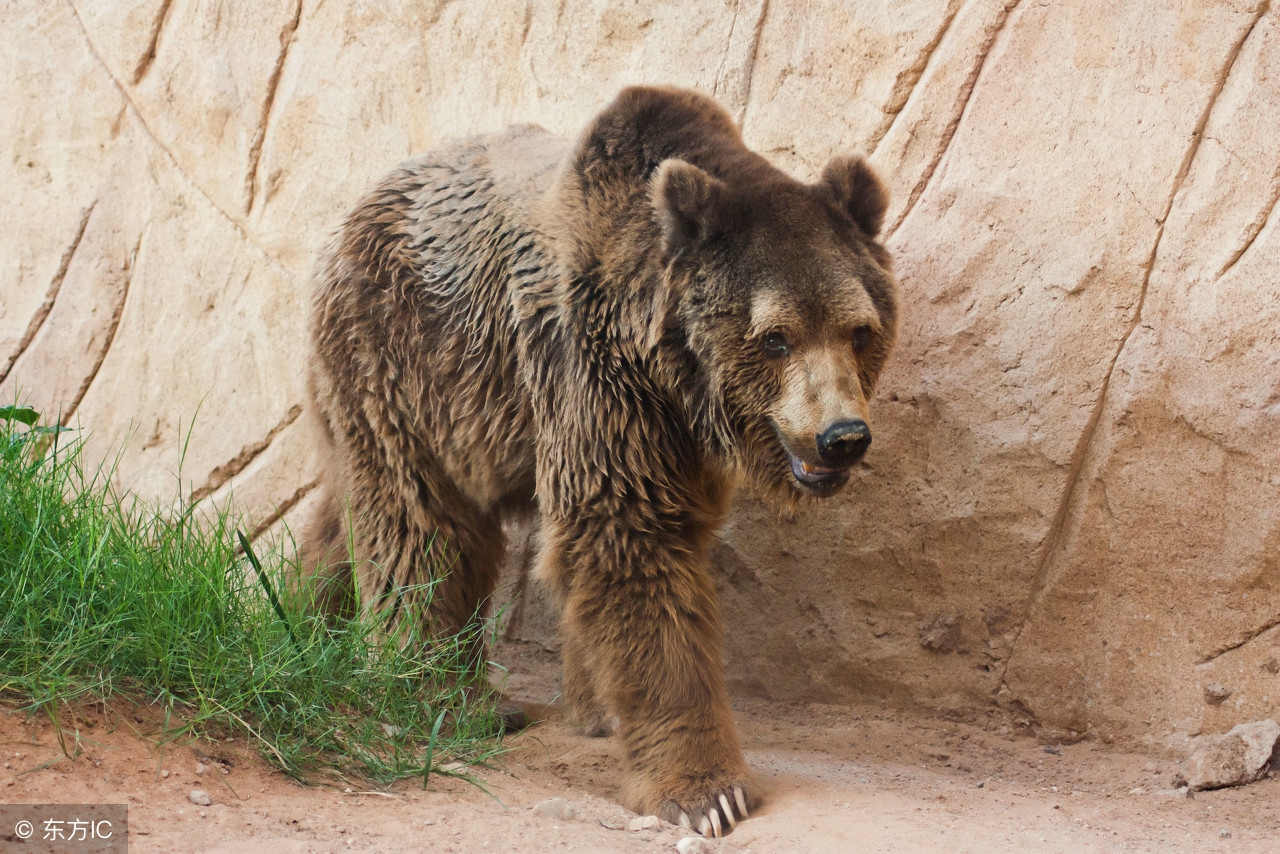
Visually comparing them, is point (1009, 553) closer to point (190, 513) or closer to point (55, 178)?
point (190, 513)

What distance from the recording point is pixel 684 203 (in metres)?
3.90

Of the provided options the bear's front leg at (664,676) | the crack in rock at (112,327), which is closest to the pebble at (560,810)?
the bear's front leg at (664,676)

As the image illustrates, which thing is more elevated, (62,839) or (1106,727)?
(1106,727)

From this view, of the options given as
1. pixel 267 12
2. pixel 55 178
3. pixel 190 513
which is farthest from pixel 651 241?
pixel 55 178

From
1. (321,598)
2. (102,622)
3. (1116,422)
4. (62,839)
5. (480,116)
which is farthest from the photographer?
(480,116)

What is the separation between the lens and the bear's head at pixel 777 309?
379 centimetres

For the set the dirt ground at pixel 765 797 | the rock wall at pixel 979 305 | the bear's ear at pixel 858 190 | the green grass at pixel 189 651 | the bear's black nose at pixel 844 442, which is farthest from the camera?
the rock wall at pixel 979 305

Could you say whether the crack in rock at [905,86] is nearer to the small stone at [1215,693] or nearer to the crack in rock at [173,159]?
the small stone at [1215,693]

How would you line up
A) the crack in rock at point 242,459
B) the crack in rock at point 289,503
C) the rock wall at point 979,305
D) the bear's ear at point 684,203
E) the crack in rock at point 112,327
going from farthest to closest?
the crack in rock at point 112,327 → the crack in rock at point 242,459 → the crack in rock at point 289,503 → the rock wall at point 979,305 → the bear's ear at point 684,203

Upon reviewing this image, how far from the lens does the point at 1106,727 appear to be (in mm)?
4480

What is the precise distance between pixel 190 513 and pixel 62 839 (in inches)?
55.9

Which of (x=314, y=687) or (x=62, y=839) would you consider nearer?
(x=62, y=839)

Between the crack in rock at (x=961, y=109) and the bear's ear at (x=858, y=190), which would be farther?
the crack in rock at (x=961, y=109)

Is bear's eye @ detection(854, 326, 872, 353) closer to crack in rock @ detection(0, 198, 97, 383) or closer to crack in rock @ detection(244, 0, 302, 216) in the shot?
crack in rock @ detection(244, 0, 302, 216)
